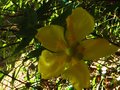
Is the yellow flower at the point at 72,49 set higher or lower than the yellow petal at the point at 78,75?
higher

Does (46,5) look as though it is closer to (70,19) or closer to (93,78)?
(70,19)

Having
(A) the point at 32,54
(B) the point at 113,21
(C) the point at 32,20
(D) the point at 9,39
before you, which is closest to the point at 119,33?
(B) the point at 113,21

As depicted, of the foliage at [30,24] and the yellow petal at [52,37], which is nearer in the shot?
the yellow petal at [52,37]
